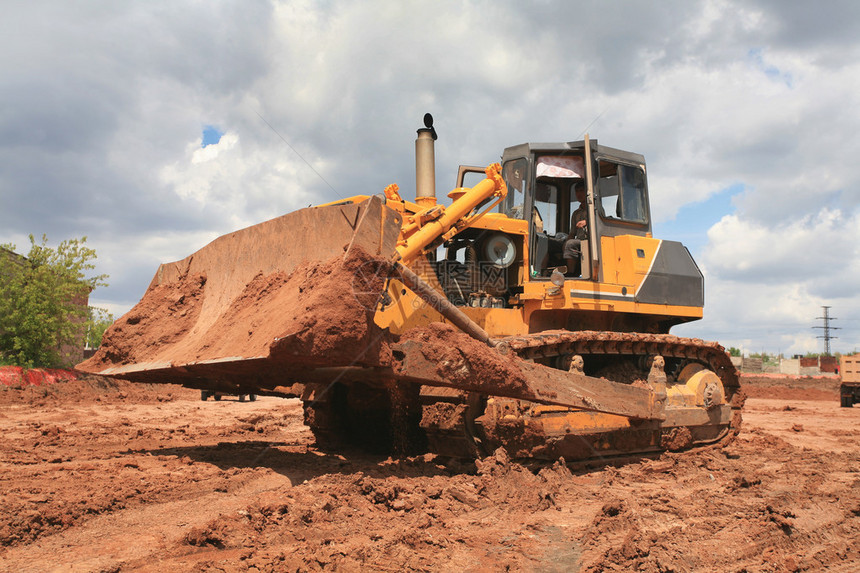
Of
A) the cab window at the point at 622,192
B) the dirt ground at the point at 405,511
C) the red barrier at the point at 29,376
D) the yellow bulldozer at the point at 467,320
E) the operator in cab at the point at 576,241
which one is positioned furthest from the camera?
the red barrier at the point at 29,376

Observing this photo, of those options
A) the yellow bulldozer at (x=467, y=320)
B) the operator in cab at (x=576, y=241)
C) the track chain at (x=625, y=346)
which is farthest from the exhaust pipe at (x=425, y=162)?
the track chain at (x=625, y=346)

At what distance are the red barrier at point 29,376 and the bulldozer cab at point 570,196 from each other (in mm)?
15024

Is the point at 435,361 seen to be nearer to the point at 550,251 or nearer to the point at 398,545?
the point at 398,545

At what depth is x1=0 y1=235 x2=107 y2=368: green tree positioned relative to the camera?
20266 millimetres

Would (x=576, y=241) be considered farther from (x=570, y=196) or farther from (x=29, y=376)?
(x=29, y=376)

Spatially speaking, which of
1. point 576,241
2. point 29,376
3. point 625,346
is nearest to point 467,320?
point 625,346

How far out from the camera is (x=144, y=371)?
5672 mm

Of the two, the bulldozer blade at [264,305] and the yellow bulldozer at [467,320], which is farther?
the yellow bulldozer at [467,320]

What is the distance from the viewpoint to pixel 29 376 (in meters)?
17.2

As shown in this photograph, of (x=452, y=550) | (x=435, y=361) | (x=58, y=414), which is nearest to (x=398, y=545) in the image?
(x=452, y=550)

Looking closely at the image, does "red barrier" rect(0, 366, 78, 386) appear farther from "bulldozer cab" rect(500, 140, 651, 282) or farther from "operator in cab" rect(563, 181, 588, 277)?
"operator in cab" rect(563, 181, 588, 277)

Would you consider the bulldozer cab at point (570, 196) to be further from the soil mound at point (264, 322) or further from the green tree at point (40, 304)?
the green tree at point (40, 304)

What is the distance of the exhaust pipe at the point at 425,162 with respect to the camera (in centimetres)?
728

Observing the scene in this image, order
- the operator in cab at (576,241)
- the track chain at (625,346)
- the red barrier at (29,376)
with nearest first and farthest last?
1. the track chain at (625,346)
2. the operator in cab at (576,241)
3. the red barrier at (29,376)
